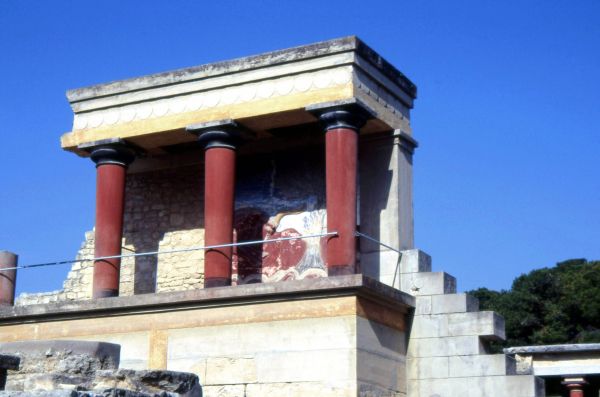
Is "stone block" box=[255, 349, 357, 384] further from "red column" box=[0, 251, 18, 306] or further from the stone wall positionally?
"red column" box=[0, 251, 18, 306]

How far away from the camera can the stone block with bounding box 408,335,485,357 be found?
13.8 meters

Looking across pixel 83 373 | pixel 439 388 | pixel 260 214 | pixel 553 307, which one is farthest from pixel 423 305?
pixel 553 307

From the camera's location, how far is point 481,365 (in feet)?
44.8

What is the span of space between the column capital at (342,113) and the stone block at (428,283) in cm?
A: 224

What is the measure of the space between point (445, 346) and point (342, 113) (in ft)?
11.5

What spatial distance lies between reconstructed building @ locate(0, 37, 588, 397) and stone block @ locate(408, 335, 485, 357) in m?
0.02

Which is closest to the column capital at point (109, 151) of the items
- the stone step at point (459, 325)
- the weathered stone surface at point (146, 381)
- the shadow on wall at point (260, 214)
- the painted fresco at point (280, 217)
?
the shadow on wall at point (260, 214)

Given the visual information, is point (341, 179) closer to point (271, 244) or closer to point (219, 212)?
point (219, 212)

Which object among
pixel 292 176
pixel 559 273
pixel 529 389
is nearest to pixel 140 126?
pixel 292 176

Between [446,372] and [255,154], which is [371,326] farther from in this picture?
[255,154]

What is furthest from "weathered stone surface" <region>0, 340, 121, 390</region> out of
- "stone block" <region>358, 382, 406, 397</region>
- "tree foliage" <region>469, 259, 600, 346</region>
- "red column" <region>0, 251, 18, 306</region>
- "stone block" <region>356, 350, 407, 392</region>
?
"tree foliage" <region>469, 259, 600, 346</region>

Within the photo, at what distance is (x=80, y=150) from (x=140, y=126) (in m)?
1.24

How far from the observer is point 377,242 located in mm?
14953

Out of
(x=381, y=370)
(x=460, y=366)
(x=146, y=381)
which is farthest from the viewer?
(x=460, y=366)
